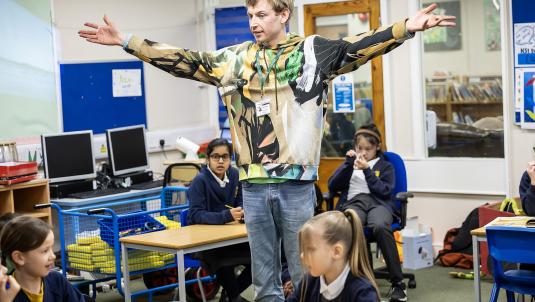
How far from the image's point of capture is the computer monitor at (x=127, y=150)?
23.4 feet

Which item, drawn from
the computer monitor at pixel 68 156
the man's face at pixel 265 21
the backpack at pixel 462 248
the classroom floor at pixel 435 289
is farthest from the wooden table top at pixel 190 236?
the backpack at pixel 462 248

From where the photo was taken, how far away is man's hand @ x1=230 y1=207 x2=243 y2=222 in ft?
17.0

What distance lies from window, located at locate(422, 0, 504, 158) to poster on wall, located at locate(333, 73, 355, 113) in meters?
0.70

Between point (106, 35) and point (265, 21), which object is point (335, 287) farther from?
point (106, 35)

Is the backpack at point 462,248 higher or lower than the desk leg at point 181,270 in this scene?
lower

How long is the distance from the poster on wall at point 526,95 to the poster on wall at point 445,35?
836mm

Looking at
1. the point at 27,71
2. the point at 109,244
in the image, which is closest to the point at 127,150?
the point at 27,71

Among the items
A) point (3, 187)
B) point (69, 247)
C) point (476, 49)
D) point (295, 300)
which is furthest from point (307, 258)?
point (476, 49)

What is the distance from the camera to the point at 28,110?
22.9ft

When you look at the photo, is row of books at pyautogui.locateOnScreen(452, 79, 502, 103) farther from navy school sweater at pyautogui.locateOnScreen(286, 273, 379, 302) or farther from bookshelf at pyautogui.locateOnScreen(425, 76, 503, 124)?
navy school sweater at pyautogui.locateOnScreen(286, 273, 379, 302)

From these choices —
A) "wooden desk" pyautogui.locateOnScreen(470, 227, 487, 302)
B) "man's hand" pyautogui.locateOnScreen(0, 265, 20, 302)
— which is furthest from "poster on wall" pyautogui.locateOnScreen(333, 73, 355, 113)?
"man's hand" pyautogui.locateOnScreen(0, 265, 20, 302)

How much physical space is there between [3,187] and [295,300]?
3.72m

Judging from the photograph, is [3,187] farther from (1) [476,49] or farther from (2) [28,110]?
Answer: (1) [476,49]

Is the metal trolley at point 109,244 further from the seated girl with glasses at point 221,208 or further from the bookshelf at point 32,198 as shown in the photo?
the bookshelf at point 32,198
